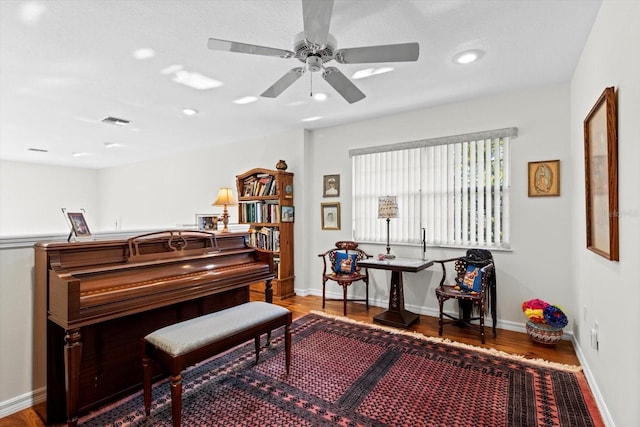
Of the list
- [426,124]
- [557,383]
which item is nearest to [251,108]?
[426,124]

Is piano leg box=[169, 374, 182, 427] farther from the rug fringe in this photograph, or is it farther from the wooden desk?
the wooden desk

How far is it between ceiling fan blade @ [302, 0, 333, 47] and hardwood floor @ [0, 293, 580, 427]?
2702mm

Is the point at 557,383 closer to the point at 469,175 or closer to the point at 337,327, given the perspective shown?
the point at 337,327

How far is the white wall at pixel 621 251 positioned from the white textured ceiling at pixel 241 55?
372mm

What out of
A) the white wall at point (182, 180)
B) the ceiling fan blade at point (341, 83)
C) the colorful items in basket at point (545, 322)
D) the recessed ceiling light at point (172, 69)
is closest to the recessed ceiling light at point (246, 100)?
the recessed ceiling light at point (172, 69)

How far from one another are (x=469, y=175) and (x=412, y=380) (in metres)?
2.29

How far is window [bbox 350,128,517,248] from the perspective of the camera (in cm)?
339

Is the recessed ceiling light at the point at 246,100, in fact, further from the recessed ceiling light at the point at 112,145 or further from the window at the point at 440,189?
the recessed ceiling light at the point at 112,145

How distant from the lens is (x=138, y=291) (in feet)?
6.31

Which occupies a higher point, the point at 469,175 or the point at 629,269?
the point at 469,175

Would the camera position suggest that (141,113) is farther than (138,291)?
Yes

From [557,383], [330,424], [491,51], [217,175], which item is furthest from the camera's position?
[217,175]

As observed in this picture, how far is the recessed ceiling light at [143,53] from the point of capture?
8.00 ft

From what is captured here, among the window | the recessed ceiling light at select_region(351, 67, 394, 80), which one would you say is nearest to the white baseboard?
the recessed ceiling light at select_region(351, 67, 394, 80)
